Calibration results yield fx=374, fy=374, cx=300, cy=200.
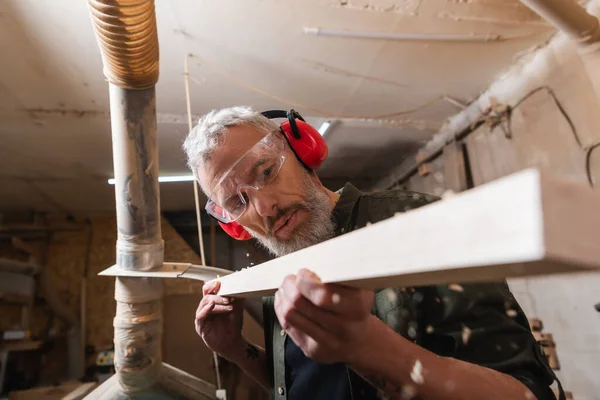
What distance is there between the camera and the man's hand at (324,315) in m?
0.49

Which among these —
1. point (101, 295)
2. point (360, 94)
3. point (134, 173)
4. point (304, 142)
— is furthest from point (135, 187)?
point (101, 295)

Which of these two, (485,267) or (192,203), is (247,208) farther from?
(192,203)

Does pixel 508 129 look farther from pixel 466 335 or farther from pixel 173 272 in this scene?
pixel 173 272

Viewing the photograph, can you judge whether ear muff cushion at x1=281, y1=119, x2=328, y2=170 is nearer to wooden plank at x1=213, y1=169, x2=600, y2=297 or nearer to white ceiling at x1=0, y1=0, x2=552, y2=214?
white ceiling at x1=0, y1=0, x2=552, y2=214

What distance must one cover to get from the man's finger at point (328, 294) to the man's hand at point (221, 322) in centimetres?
71

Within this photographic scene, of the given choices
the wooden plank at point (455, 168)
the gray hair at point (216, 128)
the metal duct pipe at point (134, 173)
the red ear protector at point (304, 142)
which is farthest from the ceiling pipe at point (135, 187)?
the wooden plank at point (455, 168)

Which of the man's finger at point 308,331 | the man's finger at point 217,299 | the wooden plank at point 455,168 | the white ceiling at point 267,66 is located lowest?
the man's finger at point 308,331

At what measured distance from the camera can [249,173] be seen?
1171 mm

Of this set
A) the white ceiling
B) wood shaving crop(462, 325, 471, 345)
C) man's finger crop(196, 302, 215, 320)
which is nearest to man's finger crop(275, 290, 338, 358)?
wood shaving crop(462, 325, 471, 345)

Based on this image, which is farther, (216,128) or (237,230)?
(237,230)

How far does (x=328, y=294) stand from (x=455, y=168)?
2.38 m

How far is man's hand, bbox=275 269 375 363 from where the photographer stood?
495 mm

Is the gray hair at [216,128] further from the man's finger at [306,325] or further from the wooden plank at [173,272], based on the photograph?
the man's finger at [306,325]

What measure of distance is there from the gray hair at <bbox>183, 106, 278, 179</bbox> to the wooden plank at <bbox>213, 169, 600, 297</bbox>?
91 cm
